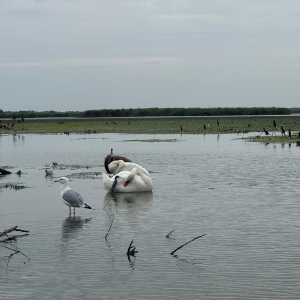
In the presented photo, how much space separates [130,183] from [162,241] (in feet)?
23.5

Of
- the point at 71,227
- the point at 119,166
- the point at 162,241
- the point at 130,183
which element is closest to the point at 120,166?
the point at 119,166

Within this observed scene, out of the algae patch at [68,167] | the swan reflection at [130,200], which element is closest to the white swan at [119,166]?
the swan reflection at [130,200]

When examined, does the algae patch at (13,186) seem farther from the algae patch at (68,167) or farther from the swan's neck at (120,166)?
the algae patch at (68,167)

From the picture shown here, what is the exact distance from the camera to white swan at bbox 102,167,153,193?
18.4 meters

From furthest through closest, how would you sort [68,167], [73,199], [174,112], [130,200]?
1. [174,112]
2. [68,167]
3. [130,200]
4. [73,199]

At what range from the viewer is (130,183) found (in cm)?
1866

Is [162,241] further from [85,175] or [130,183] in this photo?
[85,175]

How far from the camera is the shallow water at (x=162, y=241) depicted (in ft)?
29.3

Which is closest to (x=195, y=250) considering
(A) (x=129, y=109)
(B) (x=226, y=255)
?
(B) (x=226, y=255)

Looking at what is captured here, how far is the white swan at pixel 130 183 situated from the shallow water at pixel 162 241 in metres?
0.39

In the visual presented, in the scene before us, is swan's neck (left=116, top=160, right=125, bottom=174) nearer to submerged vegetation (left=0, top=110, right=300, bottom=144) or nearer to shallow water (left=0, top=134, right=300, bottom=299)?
shallow water (left=0, top=134, right=300, bottom=299)

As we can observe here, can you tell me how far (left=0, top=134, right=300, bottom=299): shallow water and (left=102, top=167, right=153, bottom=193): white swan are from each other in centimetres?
39

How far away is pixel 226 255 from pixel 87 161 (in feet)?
67.1

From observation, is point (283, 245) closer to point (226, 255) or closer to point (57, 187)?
point (226, 255)
